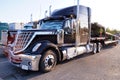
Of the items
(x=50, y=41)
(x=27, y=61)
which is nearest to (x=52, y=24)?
(x=50, y=41)

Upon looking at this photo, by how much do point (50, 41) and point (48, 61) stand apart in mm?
1006

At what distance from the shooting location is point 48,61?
6.77 m

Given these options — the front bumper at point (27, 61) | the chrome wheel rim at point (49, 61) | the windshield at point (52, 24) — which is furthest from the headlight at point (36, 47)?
the windshield at point (52, 24)

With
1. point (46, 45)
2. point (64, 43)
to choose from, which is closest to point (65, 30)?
point (64, 43)

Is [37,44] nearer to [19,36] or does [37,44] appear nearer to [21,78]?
[19,36]

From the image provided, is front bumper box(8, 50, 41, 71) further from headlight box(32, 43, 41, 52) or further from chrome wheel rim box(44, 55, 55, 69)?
chrome wheel rim box(44, 55, 55, 69)

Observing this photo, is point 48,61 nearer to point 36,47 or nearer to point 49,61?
point 49,61

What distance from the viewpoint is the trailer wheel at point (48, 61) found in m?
6.50

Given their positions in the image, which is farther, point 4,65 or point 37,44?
point 4,65

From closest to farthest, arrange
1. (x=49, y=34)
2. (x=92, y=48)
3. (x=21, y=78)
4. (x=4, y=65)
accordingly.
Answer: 1. (x=21, y=78)
2. (x=49, y=34)
3. (x=4, y=65)
4. (x=92, y=48)

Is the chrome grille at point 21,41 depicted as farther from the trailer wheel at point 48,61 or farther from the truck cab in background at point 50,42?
the trailer wheel at point 48,61

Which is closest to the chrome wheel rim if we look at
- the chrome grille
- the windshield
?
the chrome grille

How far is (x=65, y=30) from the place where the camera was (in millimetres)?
8117

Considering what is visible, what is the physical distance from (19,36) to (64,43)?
2.43m
